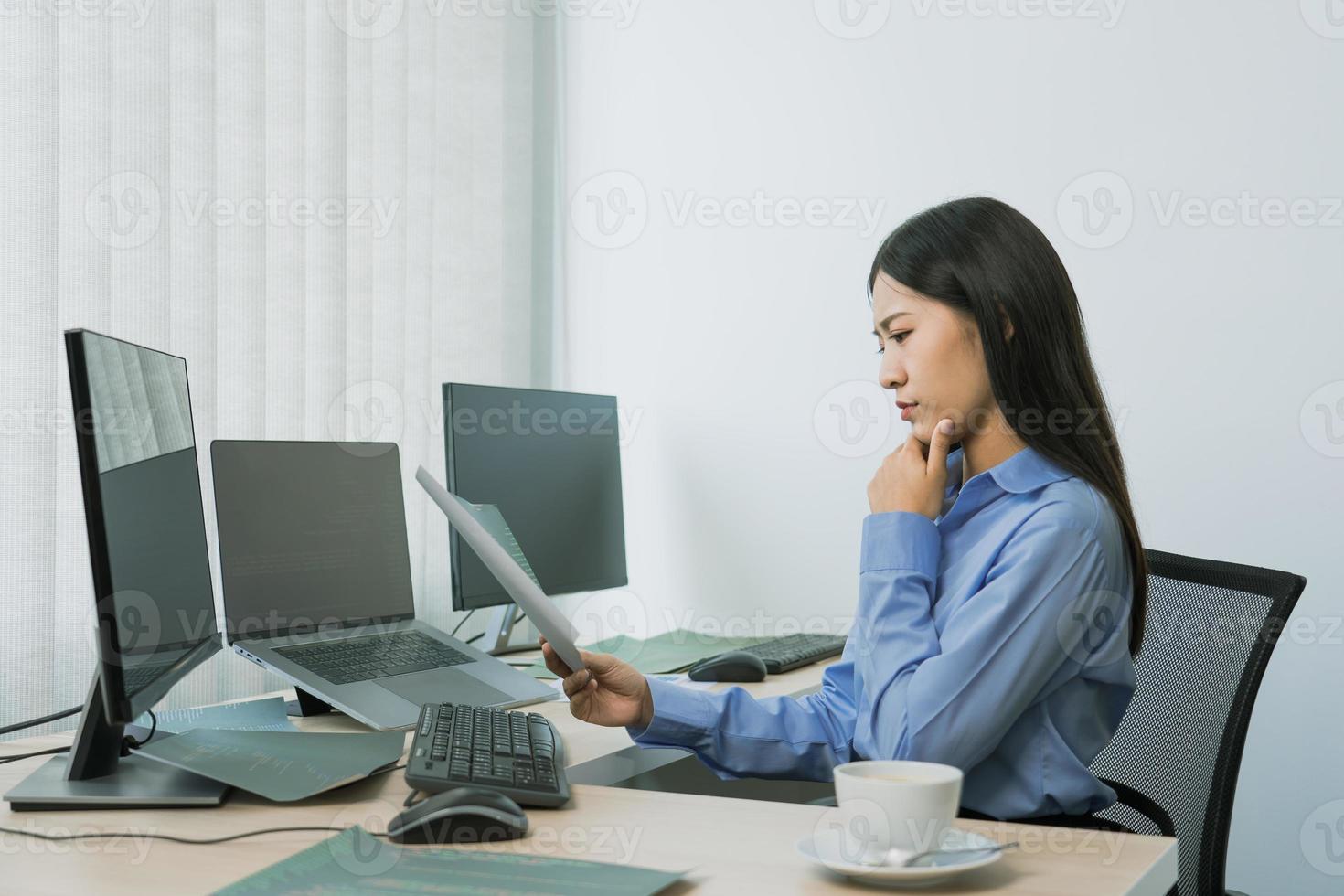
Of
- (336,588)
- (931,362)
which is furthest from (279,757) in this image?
(931,362)

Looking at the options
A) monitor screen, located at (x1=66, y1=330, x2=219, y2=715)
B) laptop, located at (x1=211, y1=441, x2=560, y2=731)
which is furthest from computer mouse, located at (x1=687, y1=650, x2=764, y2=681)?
monitor screen, located at (x1=66, y1=330, x2=219, y2=715)

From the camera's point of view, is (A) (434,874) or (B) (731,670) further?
(B) (731,670)

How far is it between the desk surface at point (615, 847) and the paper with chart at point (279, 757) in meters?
0.02

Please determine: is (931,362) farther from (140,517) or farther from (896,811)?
(140,517)

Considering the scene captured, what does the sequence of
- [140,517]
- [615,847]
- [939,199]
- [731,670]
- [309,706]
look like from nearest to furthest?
[615,847]
[140,517]
[309,706]
[731,670]
[939,199]

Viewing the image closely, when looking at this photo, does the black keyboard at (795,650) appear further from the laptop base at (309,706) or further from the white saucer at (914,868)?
the white saucer at (914,868)

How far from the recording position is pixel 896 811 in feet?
2.42

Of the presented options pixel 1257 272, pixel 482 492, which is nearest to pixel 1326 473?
pixel 1257 272

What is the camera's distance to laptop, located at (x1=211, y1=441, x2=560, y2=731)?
53.4 inches

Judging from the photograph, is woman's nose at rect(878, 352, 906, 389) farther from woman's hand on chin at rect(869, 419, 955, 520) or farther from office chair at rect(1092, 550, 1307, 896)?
office chair at rect(1092, 550, 1307, 896)

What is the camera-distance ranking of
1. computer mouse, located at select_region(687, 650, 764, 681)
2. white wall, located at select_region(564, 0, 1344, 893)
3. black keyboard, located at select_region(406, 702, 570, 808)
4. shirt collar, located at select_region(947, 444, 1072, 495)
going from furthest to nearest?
white wall, located at select_region(564, 0, 1344, 893)
computer mouse, located at select_region(687, 650, 764, 681)
shirt collar, located at select_region(947, 444, 1072, 495)
black keyboard, located at select_region(406, 702, 570, 808)

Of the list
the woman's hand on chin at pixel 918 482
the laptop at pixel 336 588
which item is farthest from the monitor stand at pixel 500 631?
the woman's hand on chin at pixel 918 482

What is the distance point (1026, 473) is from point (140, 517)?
85 cm

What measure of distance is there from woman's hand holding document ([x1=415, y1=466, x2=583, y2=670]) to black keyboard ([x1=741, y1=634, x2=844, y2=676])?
2.54 feet
